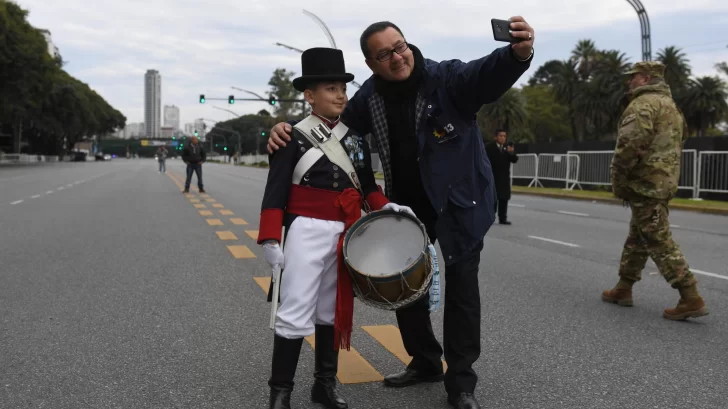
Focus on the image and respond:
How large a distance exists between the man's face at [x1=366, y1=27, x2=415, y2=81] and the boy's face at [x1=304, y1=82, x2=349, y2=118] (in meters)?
0.20

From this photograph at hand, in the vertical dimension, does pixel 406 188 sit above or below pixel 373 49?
below

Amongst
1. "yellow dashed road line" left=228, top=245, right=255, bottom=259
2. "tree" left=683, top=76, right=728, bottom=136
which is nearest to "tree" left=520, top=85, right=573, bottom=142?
"tree" left=683, top=76, right=728, bottom=136

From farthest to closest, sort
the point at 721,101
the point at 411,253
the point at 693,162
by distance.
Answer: the point at 721,101, the point at 693,162, the point at 411,253

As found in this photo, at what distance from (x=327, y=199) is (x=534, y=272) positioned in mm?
4581

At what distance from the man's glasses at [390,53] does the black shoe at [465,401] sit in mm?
1505

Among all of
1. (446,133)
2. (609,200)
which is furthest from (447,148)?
(609,200)

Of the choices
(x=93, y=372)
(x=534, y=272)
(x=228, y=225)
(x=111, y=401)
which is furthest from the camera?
(x=228, y=225)

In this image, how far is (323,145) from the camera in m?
3.23

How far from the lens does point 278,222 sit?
3129 millimetres

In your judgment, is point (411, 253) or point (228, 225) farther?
point (228, 225)

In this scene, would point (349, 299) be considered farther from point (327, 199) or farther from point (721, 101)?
point (721, 101)

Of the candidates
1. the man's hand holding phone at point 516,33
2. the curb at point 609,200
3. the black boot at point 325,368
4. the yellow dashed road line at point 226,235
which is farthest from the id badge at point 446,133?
the curb at point 609,200

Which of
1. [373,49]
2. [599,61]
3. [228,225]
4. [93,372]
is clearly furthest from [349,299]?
[599,61]

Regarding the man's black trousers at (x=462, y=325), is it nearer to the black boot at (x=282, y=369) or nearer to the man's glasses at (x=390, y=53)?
the black boot at (x=282, y=369)
